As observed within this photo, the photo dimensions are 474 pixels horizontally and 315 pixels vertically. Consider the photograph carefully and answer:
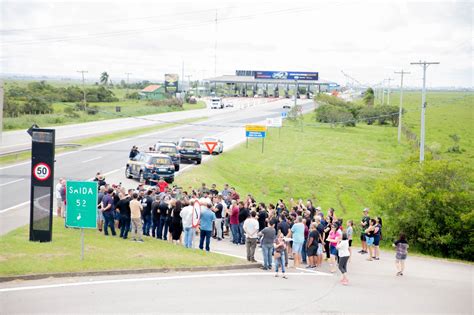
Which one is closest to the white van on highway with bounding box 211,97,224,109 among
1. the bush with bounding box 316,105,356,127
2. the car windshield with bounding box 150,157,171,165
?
the bush with bounding box 316,105,356,127

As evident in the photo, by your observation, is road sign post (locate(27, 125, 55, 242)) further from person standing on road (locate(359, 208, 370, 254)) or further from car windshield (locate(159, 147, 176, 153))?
car windshield (locate(159, 147, 176, 153))

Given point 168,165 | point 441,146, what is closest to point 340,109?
point 441,146

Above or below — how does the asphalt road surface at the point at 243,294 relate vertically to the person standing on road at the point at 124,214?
below

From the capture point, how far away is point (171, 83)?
159875mm

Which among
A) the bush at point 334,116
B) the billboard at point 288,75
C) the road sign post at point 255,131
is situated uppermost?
the billboard at point 288,75

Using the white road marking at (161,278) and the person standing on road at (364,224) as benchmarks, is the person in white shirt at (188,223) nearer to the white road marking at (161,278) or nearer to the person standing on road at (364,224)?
the white road marking at (161,278)

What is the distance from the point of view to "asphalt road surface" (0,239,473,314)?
13336 mm

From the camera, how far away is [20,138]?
52.5m

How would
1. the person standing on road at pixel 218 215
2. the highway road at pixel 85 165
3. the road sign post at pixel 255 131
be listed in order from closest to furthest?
the person standing on road at pixel 218 215 → the highway road at pixel 85 165 → the road sign post at pixel 255 131

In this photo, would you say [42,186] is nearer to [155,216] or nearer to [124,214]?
[124,214]

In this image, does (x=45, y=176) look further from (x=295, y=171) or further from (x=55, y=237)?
(x=295, y=171)

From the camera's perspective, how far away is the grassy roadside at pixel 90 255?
1561 cm

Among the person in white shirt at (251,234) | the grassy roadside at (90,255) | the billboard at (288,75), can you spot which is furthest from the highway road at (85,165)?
the billboard at (288,75)

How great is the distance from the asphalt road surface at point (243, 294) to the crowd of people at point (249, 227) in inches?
26.5
